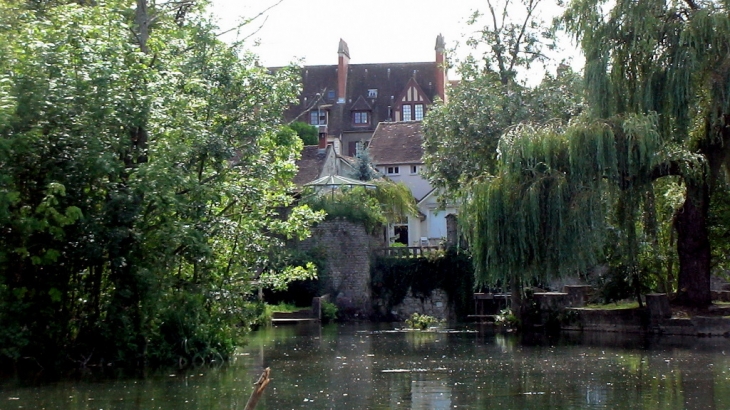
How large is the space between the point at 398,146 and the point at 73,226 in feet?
139

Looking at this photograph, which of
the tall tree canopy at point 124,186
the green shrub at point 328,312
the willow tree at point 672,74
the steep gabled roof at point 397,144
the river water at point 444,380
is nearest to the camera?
the river water at point 444,380

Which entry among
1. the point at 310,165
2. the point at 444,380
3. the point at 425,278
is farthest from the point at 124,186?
the point at 310,165

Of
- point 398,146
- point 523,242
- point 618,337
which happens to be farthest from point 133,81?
point 398,146

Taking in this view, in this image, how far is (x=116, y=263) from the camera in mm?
17859

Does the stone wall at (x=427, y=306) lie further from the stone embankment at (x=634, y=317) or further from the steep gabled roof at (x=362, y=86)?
the steep gabled roof at (x=362, y=86)

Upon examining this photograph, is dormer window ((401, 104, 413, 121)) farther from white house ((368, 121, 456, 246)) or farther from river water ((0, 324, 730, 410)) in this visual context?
river water ((0, 324, 730, 410))

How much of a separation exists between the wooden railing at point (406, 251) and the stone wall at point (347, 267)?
1321 millimetres

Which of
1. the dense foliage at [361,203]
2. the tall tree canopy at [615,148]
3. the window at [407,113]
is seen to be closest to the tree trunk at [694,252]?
the tall tree canopy at [615,148]

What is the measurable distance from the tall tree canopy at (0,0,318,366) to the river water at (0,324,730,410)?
64.8 inches

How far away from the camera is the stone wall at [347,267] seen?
132ft

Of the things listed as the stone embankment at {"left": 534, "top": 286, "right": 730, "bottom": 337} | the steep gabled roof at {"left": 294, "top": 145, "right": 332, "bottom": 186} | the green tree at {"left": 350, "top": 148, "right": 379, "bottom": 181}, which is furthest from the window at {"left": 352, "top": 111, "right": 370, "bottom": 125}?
the stone embankment at {"left": 534, "top": 286, "right": 730, "bottom": 337}

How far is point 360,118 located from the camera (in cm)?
7325

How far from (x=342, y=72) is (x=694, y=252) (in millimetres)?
51464

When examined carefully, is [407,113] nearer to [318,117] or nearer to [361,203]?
[318,117]
